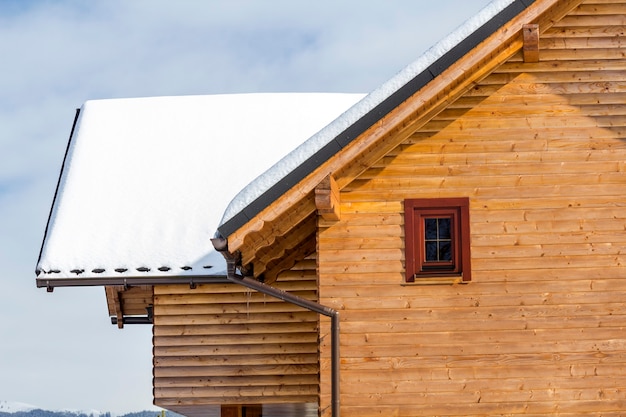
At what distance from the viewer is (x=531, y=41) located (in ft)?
51.1

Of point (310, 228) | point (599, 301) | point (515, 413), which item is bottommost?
point (515, 413)

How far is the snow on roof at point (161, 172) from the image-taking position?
18.8 meters

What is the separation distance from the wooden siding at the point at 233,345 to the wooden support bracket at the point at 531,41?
4662 mm

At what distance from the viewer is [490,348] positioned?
15250mm

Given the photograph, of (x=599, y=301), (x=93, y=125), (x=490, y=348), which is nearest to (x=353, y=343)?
(x=490, y=348)

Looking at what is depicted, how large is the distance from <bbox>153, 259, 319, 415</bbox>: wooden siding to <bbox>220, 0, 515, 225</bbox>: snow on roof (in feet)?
12.8

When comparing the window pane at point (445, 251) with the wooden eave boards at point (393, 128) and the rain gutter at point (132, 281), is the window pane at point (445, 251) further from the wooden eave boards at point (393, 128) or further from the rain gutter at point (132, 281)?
the rain gutter at point (132, 281)

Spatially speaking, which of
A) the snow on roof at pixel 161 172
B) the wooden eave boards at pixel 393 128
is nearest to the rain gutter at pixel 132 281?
the snow on roof at pixel 161 172

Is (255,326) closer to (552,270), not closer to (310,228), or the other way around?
(310,228)

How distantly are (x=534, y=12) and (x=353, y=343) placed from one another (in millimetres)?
4495

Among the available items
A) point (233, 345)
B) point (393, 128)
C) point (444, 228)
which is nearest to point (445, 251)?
point (444, 228)

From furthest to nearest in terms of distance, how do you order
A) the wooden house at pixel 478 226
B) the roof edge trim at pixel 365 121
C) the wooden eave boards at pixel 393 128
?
the wooden house at pixel 478 226 < the wooden eave boards at pixel 393 128 < the roof edge trim at pixel 365 121

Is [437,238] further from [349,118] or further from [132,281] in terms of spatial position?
[132,281]

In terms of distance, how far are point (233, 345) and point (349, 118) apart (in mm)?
4957
